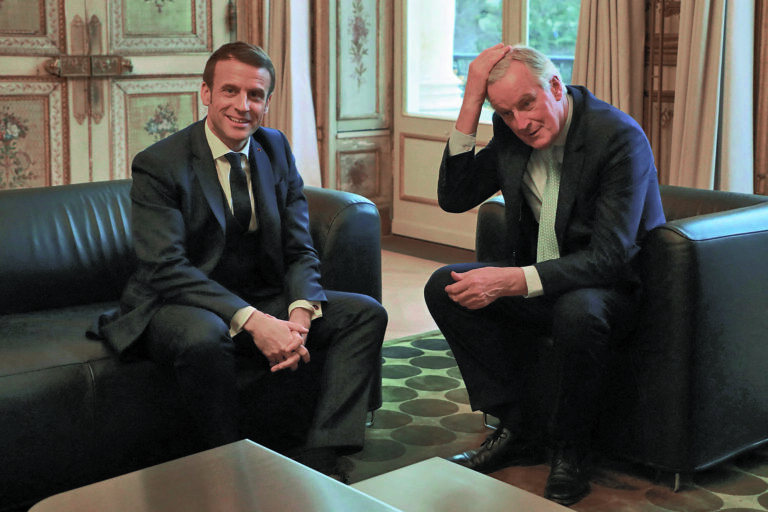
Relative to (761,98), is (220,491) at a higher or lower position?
lower

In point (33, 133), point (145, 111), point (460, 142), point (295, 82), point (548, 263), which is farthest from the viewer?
point (295, 82)

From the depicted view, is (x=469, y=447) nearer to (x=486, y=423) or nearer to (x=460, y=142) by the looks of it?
(x=486, y=423)

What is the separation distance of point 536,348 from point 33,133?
3150 mm

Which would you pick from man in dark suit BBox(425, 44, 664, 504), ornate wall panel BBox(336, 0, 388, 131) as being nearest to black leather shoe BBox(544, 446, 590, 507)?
man in dark suit BBox(425, 44, 664, 504)

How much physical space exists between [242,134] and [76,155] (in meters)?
2.70

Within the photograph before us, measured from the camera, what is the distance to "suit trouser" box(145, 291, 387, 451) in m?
2.10

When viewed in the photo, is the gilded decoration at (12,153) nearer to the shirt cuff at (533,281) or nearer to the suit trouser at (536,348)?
the suit trouser at (536,348)

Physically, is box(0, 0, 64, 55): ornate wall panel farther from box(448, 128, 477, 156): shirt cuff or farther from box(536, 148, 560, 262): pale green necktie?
box(536, 148, 560, 262): pale green necktie

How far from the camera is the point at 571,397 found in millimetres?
2199

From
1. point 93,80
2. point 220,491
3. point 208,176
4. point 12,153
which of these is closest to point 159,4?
→ point 93,80

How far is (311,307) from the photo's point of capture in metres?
2.28

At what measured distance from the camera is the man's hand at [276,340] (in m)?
2.13

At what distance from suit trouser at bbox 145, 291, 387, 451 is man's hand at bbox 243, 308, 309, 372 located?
0.21ft

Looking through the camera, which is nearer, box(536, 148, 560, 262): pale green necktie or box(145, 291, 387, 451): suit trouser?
box(145, 291, 387, 451): suit trouser
